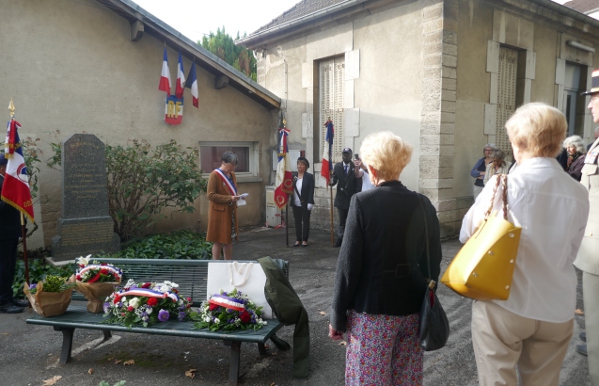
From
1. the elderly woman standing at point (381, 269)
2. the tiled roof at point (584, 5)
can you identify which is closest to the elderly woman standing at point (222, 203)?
the elderly woman standing at point (381, 269)

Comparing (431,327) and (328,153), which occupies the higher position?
(328,153)

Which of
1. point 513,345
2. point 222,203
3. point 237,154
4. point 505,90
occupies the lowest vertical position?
point 513,345

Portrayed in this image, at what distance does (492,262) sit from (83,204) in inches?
269

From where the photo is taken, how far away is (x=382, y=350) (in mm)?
2311

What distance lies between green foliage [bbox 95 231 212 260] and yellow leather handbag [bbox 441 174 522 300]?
6096 millimetres

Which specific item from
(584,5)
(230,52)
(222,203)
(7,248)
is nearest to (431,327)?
(222,203)

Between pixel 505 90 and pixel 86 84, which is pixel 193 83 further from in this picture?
pixel 505 90

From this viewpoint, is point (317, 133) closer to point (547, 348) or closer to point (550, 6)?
point (550, 6)

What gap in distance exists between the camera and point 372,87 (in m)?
9.30

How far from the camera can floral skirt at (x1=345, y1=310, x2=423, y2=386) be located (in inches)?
90.9

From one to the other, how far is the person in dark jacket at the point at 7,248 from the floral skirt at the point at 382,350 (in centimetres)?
453

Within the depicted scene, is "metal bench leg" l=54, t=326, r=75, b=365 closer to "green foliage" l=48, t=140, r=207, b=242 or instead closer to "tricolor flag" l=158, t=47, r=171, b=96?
"green foliage" l=48, t=140, r=207, b=242

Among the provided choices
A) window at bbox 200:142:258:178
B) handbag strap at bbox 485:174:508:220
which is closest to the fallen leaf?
handbag strap at bbox 485:174:508:220

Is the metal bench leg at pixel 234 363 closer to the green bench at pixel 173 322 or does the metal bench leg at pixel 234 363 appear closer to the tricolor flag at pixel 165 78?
the green bench at pixel 173 322
